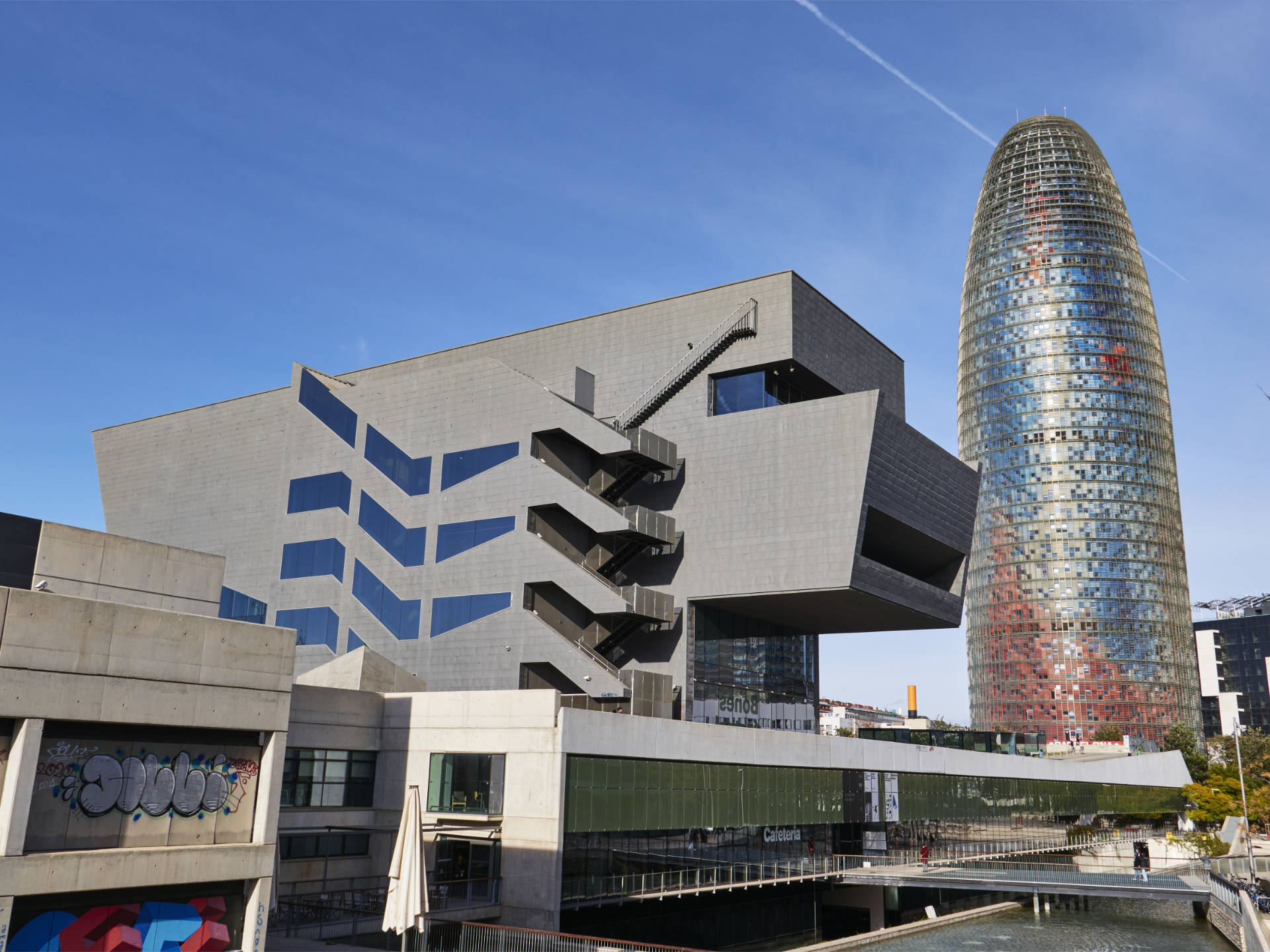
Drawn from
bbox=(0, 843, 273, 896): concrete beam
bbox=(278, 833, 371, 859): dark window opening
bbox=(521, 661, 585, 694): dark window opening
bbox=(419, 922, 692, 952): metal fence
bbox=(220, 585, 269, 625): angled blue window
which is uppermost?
bbox=(220, 585, 269, 625): angled blue window

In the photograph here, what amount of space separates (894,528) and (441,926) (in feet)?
128

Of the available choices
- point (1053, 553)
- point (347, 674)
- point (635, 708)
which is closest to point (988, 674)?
point (1053, 553)

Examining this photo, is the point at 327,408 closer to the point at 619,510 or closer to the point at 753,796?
the point at 619,510

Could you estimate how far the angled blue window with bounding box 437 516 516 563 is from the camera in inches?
2308

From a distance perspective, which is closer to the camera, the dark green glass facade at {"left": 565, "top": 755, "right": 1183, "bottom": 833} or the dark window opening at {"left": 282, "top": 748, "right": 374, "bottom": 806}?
the dark window opening at {"left": 282, "top": 748, "right": 374, "bottom": 806}

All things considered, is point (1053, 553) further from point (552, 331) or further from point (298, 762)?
point (298, 762)

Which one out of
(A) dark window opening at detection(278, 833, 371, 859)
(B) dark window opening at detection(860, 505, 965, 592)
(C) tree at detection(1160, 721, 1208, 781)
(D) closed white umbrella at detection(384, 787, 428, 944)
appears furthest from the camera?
(C) tree at detection(1160, 721, 1208, 781)

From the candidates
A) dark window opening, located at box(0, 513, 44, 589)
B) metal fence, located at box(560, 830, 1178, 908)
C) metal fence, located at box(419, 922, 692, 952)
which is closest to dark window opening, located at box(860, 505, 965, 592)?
metal fence, located at box(560, 830, 1178, 908)

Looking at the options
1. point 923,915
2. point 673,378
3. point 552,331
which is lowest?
point 923,915

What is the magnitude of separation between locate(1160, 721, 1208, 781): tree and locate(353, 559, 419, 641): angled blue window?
356ft

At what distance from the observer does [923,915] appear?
2399 inches

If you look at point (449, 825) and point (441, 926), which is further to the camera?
point (449, 825)

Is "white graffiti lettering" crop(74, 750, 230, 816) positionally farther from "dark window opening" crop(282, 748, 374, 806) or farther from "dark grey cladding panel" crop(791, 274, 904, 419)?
"dark grey cladding panel" crop(791, 274, 904, 419)

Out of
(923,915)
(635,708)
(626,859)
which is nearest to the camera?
(626,859)
